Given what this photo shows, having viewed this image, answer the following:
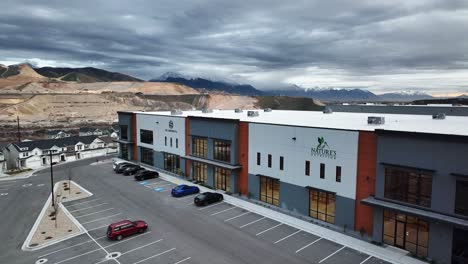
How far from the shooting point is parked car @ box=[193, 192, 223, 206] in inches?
1385

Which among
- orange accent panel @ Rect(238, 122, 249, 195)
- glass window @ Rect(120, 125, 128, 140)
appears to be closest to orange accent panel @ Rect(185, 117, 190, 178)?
orange accent panel @ Rect(238, 122, 249, 195)

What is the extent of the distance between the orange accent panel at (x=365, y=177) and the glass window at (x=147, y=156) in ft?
126

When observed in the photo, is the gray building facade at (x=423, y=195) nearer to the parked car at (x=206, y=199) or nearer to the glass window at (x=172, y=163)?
the parked car at (x=206, y=199)

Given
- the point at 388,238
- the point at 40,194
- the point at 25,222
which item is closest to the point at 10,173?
the point at 40,194

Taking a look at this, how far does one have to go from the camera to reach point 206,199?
35562mm

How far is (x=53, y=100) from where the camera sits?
16812cm

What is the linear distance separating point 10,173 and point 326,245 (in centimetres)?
5657

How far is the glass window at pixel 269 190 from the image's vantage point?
115 feet

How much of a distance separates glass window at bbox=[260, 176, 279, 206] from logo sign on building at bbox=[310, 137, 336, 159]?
5927mm

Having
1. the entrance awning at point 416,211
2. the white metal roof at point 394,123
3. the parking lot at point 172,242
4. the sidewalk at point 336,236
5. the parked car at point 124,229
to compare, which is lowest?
the parking lot at point 172,242

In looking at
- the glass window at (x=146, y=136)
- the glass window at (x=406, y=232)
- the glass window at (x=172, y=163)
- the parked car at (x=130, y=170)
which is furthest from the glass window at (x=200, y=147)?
the glass window at (x=406, y=232)

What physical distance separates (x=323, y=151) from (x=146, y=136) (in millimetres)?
36898

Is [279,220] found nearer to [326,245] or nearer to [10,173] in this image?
[326,245]

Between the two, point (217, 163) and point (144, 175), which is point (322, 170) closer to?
point (217, 163)
